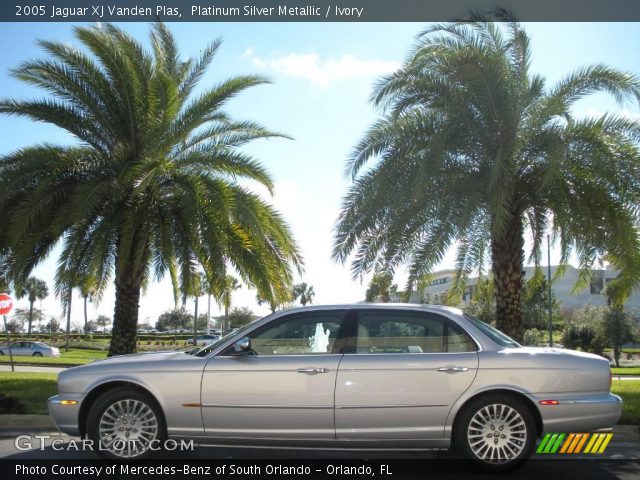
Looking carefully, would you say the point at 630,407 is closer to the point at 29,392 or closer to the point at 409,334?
the point at 409,334

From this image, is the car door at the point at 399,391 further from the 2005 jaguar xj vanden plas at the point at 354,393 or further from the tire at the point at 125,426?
the tire at the point at 125,426

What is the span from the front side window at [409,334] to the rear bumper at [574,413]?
901 millimetres

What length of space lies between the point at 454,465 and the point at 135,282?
9.36 metres

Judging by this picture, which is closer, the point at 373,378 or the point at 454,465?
the point at 373,378

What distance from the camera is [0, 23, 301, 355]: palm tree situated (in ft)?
42.3

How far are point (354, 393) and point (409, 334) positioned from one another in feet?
2.75

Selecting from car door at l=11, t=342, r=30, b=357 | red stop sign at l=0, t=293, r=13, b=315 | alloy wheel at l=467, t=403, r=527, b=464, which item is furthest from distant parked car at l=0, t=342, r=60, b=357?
alloy wheel at l=467, t=403, r=527, b=464

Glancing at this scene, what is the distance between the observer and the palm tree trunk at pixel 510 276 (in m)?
12.4

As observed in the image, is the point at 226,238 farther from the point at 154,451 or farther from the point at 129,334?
the point at 154,451

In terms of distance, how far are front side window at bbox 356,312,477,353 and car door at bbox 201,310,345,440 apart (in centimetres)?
33

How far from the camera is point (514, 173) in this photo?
12.1m

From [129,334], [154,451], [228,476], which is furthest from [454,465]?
[129,334]

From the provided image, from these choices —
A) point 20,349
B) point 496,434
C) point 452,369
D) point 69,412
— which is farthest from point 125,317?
point 20,349

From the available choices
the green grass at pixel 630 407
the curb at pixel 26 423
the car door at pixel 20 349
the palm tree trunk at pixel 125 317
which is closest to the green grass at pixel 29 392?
the curb at pixel 26 423
